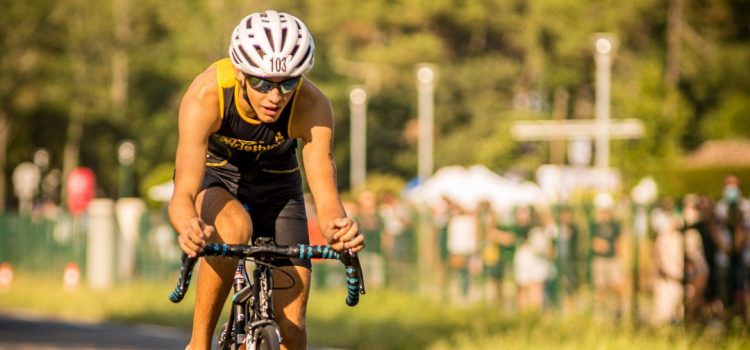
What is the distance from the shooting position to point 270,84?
307 inches

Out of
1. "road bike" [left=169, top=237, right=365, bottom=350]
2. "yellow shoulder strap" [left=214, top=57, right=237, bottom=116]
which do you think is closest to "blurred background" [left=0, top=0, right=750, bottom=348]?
"road bike" [left=169, top=237, right=365, bottom=350]

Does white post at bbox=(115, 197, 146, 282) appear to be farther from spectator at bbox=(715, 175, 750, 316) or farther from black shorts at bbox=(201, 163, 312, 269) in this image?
black shorts at bbox=(201, 163, 312, 269)

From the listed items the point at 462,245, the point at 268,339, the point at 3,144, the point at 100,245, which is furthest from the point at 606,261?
the point at 3,144

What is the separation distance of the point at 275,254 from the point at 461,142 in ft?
224

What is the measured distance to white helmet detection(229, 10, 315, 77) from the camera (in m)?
7.68

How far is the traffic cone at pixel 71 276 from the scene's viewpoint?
32.2 metres

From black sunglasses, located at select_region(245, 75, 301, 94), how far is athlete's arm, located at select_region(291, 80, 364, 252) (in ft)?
1.07

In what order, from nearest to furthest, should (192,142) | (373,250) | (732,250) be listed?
1. (192,142)
2. (732,250)
3. (373,250)

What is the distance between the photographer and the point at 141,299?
26.6 m

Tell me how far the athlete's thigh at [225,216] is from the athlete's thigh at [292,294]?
25 centimetres

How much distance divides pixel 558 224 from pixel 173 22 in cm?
6035

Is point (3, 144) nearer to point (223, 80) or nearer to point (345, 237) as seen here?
point (223, 80)

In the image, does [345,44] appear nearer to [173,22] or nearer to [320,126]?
[173,22]

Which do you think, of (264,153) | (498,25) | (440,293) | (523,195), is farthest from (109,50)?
(264,153)
